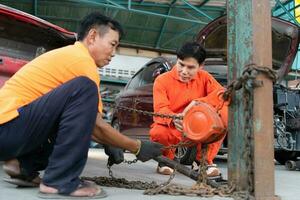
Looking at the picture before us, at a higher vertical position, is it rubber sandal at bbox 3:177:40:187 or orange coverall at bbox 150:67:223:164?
orange coverall at bbox 150:67:223:164

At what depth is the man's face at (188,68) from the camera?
13.5 feet

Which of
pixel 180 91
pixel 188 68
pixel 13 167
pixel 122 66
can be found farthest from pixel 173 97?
pixel 122 66

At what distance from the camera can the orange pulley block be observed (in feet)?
9.21

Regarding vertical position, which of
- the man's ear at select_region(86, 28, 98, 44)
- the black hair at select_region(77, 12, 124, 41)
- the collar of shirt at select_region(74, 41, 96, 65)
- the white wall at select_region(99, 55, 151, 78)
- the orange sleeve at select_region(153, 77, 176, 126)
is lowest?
the orange sleeve at select_region(153, 77, 176, 126)

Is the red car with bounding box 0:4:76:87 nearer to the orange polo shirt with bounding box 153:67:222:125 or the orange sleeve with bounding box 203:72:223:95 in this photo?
the orange polo shirt with bounding box 153:67:222:125

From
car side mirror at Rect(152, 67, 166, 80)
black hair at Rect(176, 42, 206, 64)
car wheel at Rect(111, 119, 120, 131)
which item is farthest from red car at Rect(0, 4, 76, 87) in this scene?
car wheel at Rect(111, 119, 120, 131)

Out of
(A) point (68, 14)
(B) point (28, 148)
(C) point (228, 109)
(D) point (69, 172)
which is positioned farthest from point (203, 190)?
(A) point (68, 14)

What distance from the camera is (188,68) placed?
163 inches

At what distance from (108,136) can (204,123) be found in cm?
65

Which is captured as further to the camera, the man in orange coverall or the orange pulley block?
the man in orange coverall

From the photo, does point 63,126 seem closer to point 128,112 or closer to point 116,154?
point 116,154

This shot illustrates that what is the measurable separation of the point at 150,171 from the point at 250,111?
7.29 ft

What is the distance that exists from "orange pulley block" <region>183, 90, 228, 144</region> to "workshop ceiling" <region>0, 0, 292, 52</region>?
429 inches

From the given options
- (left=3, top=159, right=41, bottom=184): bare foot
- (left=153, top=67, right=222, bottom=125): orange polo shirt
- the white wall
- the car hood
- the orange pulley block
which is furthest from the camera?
the white wall
